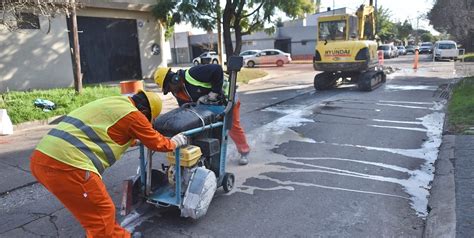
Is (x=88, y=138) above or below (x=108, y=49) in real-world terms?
below

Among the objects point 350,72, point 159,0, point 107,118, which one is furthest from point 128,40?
point 107,118

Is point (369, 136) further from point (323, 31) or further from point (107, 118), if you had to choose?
point (323, 31)

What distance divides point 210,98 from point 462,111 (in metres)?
6.62

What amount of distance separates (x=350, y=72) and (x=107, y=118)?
13051mm

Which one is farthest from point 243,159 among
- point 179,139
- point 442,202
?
point 442,202

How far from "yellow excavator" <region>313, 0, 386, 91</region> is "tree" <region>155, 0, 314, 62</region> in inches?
178

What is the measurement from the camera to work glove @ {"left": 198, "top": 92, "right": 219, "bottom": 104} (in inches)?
184

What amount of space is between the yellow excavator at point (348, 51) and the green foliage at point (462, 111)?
3.12m

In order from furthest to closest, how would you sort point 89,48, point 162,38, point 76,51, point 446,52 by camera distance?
point 446,52 → point 162,38 → point 89,48 → point 76,51

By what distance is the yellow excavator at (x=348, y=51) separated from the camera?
13.8 metres

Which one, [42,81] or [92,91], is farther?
[42,81]

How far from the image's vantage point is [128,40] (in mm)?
18469

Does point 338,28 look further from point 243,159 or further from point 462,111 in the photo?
point 243,159

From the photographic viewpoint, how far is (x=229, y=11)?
19516 millimetres
